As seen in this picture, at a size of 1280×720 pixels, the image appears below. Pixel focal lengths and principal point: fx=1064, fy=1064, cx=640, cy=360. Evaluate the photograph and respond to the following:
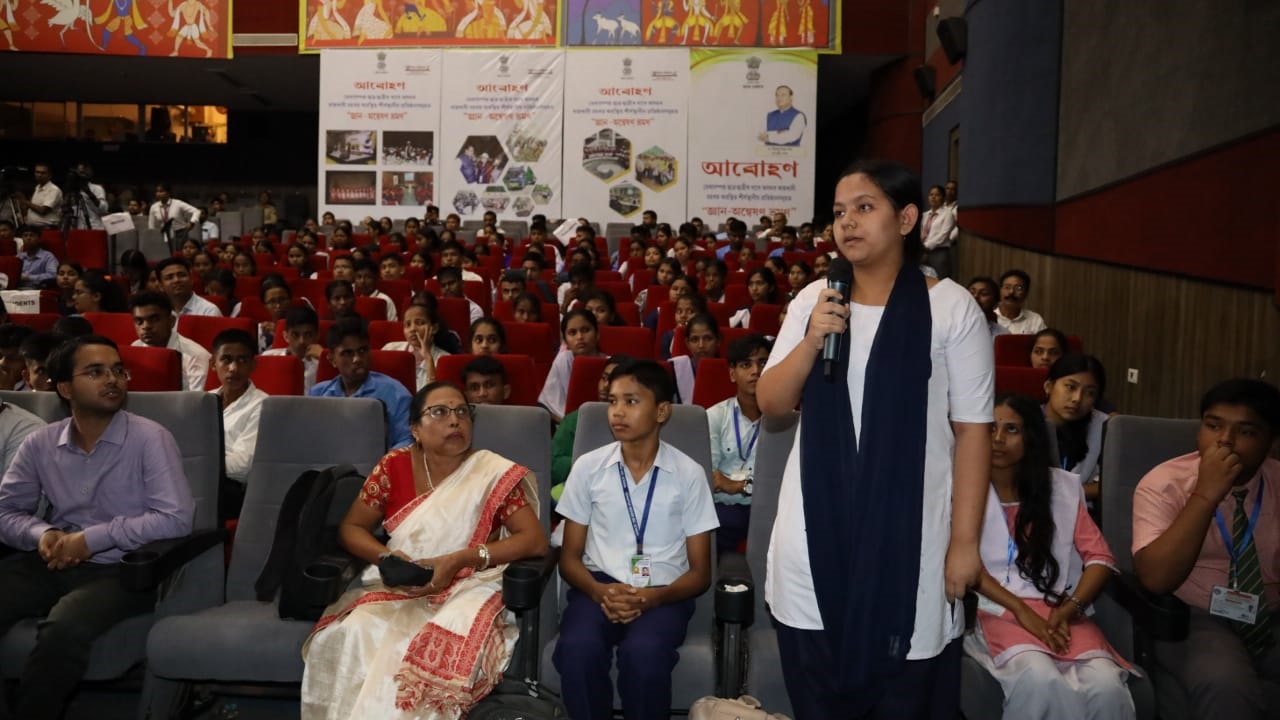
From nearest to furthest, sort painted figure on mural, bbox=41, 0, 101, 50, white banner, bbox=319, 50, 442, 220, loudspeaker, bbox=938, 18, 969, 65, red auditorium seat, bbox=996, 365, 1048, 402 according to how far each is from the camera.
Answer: red auditorium seat, bbox=996, 365, 1048, 402 → loudspeaker, bbox=938, 18, 969, 65 → white banner, bbox=319, 50, 442, 220 → painted figure on mural, bbox=41, 0, 101, 50

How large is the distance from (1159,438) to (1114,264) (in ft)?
11.9

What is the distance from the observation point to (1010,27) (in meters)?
8.32

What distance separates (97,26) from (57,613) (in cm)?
1331

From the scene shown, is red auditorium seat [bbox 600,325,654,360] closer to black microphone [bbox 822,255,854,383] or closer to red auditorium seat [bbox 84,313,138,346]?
red auditorium seat [bbox 84,313,138,346]

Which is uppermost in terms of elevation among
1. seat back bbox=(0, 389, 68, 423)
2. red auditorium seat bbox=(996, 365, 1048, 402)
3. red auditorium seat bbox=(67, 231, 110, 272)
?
red auditorium seat bbox=(67, 231, 110, 272)

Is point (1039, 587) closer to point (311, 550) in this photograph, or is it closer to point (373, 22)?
point (311, 550)

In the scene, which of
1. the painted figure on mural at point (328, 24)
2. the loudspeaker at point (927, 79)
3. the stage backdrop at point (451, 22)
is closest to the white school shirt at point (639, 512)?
the loudspeaker at point (927, 79)

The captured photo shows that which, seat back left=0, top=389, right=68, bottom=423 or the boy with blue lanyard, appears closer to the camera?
seat back left=0, top=389, right=68, bottom=423

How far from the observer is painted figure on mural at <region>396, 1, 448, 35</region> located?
13.1 meters

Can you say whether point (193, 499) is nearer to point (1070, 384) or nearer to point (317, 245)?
point (1070, 384)

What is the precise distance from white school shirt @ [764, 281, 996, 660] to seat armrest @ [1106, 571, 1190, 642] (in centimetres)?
89

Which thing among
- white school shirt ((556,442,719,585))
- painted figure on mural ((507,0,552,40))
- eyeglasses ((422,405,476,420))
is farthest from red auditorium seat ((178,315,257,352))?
painted figure on mural ((507,0,552,40))

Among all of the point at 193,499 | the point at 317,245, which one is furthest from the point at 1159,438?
the point at 317,245

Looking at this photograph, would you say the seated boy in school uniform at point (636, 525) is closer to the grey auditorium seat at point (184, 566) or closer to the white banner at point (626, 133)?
the grey auditorium seat at point (184, 566)
